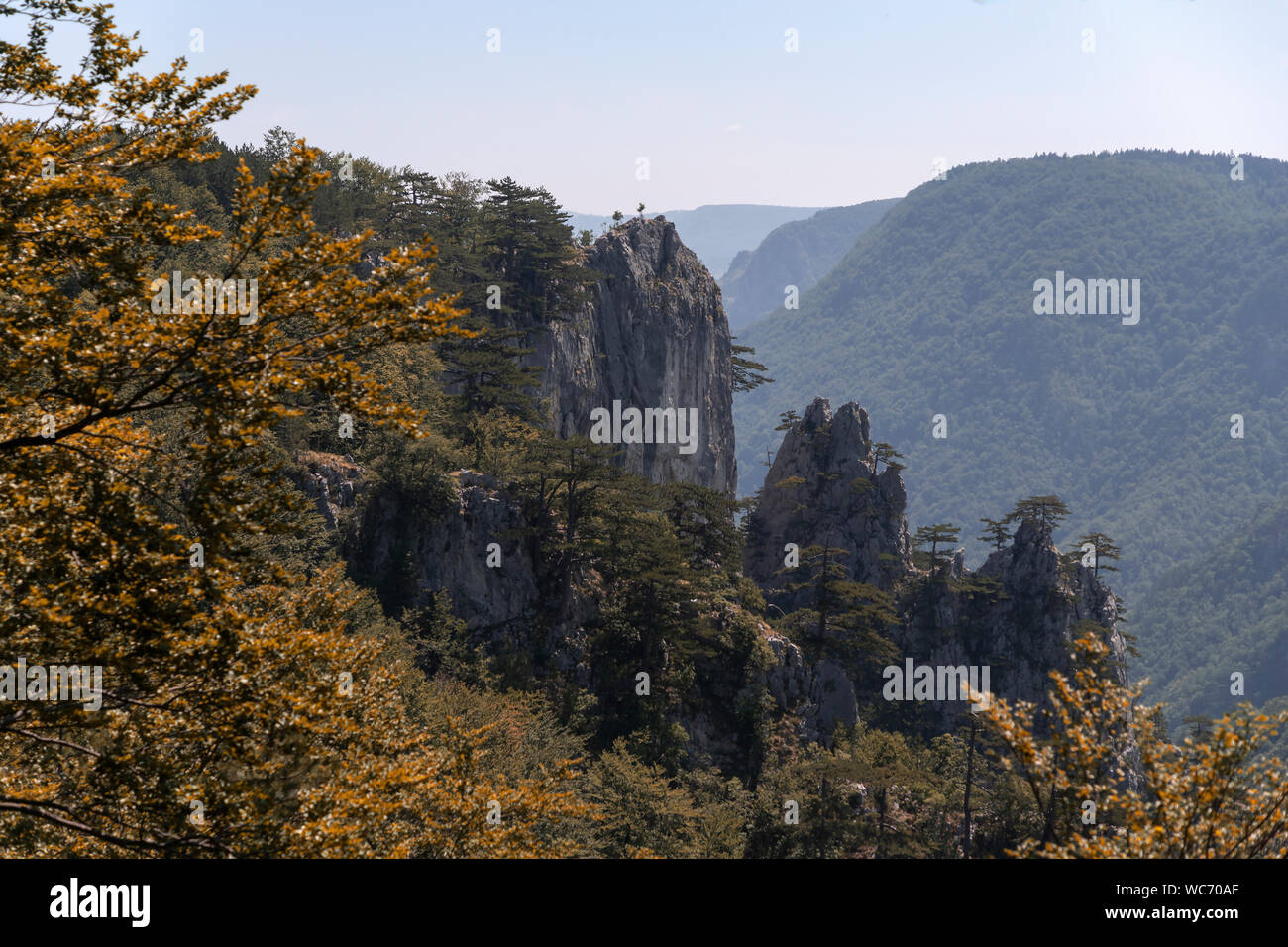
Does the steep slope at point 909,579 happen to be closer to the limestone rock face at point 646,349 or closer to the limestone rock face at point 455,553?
Answer: the limestone rock face at point 646,349

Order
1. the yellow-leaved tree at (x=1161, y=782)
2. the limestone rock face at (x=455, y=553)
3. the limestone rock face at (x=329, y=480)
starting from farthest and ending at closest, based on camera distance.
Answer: the limestone rock face at (x=455, y=553) → the limestone rock face at (x=329, y=480) → the yellow-leaved tree at (x=1161, y=782)

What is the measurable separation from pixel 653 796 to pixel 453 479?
65.5 ft

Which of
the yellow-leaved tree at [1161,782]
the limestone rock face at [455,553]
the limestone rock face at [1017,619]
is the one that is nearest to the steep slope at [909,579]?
the limestone rock face at [1017,619]

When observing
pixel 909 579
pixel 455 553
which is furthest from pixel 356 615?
pixel 909 579

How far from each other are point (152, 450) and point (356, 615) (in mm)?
26315

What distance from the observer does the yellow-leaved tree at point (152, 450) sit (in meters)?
10.0

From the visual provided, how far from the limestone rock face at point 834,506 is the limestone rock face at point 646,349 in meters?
7.95

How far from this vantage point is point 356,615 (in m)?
36.5

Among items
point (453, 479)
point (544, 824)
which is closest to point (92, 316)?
point (544, 824)

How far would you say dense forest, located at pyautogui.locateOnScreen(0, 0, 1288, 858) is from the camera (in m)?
10.1

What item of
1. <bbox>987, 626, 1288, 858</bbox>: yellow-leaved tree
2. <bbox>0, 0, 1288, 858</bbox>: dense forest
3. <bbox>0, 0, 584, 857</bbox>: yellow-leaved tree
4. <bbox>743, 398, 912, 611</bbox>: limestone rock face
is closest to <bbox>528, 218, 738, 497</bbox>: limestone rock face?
<bbox>743, 398, 912, 611</bbox>: limestone rock face

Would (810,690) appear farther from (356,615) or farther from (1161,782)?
(1161,782)
